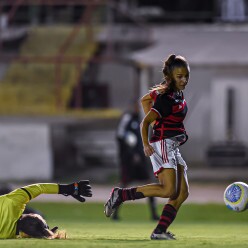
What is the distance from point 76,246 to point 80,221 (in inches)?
372

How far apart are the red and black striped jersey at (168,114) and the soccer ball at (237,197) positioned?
3.62ft

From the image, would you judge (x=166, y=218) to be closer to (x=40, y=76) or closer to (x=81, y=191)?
(x=81, y=191)

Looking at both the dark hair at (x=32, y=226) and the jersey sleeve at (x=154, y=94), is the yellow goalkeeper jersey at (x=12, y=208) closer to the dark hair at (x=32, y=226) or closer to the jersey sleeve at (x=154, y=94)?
the dark hair at (x=32, y=226)

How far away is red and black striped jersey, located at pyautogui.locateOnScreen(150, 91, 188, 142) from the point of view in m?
14.0

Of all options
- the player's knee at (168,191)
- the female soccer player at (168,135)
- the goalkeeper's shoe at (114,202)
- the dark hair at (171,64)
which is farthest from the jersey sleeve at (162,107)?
the goalkeeper's shoe at (114,202)

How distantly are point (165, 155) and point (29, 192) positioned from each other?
152 centimetres

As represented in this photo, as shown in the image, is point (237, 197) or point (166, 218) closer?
point (166, 218)

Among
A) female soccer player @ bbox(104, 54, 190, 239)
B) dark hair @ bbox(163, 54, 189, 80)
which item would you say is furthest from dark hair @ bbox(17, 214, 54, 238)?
dark hair @ bbox(163, 54, 189, 80)

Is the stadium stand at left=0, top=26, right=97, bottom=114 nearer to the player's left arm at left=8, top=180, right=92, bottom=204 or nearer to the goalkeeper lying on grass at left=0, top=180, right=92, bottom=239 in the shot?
the player's left arm at left=8, top=180, right=92, bottom=204

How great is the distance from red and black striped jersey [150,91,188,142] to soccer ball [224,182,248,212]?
1.10 meters

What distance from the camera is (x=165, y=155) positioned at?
1404 cm

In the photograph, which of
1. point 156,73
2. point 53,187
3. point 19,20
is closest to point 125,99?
point 156,73

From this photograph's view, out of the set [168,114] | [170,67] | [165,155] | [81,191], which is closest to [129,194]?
[81,191]

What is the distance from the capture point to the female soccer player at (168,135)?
1402cm
